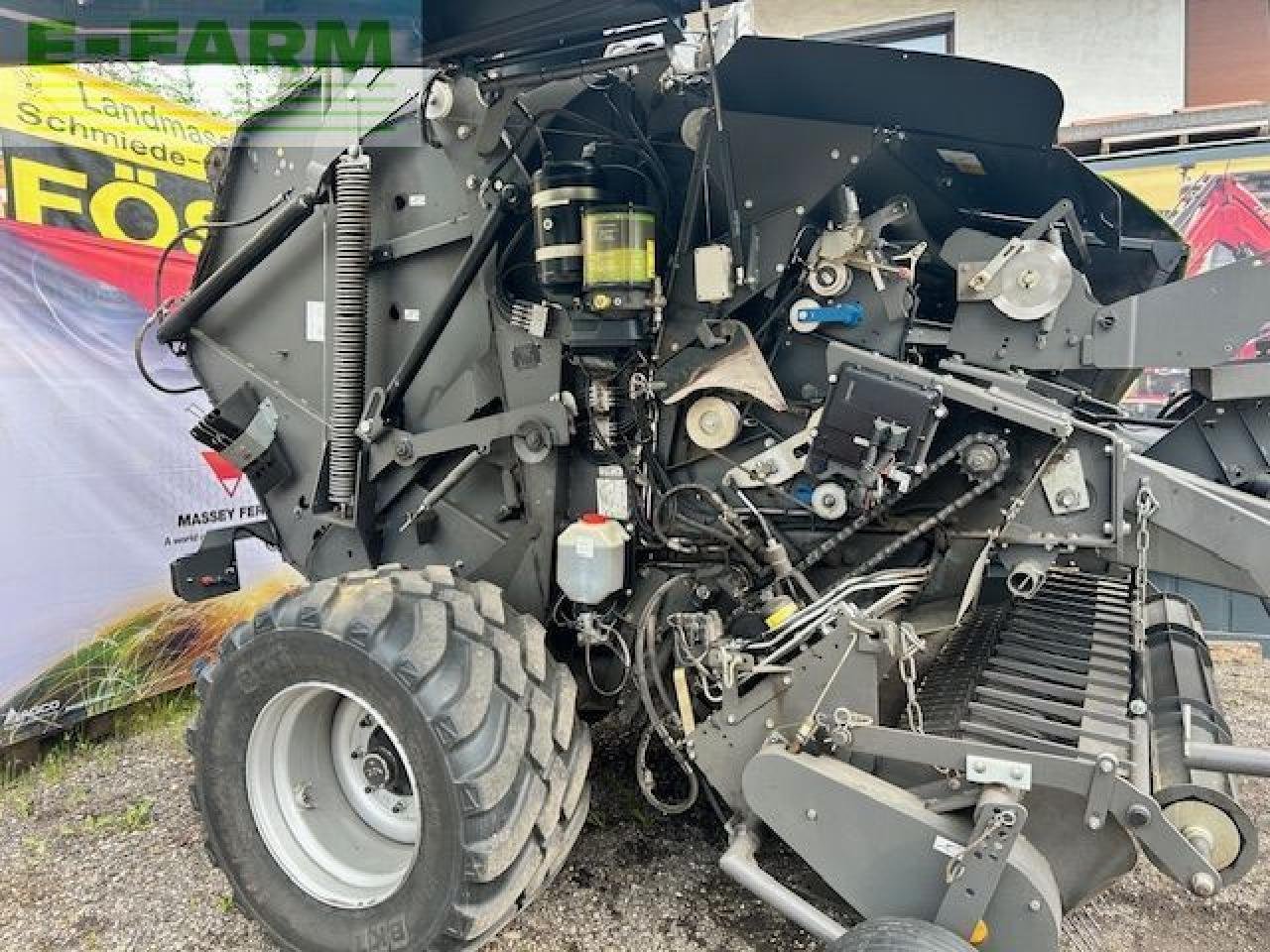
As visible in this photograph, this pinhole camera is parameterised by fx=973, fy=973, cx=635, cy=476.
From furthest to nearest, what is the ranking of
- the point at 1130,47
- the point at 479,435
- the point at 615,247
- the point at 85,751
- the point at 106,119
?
1. the point at 1130,47
2. the point at 106,119
3. the point at 85,751
4. the point at 479,435
5. the point at 615,247

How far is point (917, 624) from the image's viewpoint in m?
2.98

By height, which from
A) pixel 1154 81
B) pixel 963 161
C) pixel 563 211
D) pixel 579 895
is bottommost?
pixel 579 895

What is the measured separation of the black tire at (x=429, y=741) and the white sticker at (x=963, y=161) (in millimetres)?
1990

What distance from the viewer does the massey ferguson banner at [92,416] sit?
4.30 meters

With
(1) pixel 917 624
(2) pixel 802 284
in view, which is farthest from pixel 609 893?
(2) pixel 802 284

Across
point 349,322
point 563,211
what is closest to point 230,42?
point 349,322

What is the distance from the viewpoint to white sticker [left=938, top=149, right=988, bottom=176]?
10.2 feet

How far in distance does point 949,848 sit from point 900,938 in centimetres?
24

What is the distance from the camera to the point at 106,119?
4.69 m

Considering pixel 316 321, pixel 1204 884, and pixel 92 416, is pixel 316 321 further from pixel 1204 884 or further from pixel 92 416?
pixel 1204 884

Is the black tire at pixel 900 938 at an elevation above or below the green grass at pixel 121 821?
above

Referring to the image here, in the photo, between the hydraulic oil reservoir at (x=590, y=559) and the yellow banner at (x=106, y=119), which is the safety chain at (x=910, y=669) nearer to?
the hydraulic oil reservoir at (x=590, y=559)

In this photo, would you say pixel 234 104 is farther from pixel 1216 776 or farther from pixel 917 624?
pixel 1216 776

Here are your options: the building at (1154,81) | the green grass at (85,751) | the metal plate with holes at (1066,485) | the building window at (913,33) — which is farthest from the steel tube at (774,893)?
the building window at (913,33)
